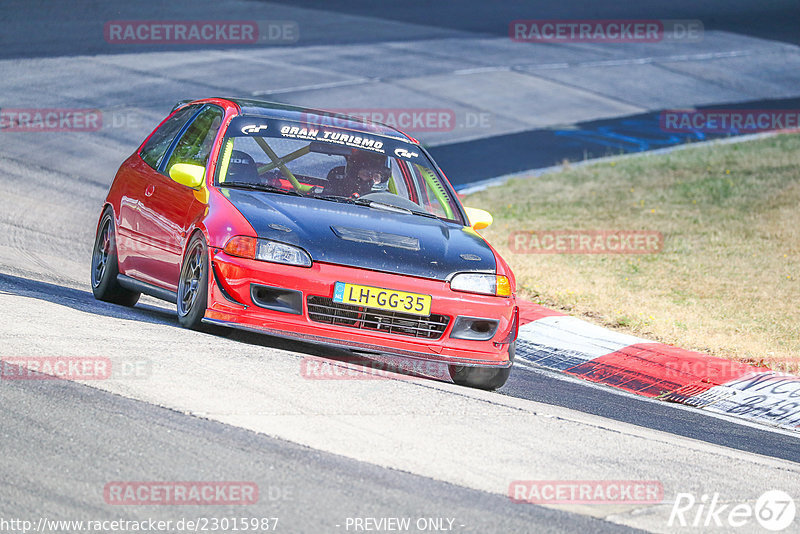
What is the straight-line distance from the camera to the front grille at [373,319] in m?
6.75

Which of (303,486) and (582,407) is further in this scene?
(582,407)

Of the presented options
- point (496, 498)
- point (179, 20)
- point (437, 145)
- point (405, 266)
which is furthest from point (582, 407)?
point (179, 20)

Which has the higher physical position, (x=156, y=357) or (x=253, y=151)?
(x=253, y=151)

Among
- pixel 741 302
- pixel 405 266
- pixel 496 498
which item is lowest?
pixel 741 302

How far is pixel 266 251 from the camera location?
6781mm

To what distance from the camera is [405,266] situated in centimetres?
685

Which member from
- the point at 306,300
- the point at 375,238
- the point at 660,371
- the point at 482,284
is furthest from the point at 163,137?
the point at 660,371

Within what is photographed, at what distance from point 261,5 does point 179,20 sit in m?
3.34

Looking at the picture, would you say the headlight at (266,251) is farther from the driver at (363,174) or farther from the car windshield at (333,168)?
the driver at (363,174)

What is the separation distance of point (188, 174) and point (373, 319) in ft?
5.24

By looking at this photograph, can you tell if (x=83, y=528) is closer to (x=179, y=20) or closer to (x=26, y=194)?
(x=26, y=194)

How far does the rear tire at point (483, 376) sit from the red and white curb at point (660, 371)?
1.49 meters

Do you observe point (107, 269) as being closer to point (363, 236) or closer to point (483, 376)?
point (363, 236)

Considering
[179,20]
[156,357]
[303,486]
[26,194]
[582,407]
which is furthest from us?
[179,20]
